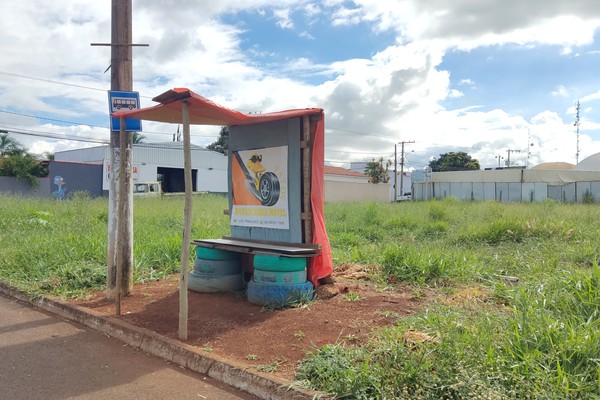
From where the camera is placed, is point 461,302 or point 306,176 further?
point 306,176

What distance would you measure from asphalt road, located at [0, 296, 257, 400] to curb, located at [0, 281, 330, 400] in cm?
7

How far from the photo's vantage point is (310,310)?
5.64 meters

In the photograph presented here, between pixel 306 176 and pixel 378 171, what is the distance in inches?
2248

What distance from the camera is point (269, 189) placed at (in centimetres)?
683

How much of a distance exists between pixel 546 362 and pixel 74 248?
8.19 metres

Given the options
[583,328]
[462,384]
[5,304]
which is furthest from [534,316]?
[5,304]

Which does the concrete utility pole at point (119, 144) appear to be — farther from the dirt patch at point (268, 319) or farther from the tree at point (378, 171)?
the tree at point (378, 171)

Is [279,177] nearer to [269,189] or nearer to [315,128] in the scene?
[269,189]

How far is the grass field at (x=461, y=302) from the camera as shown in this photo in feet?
11.1

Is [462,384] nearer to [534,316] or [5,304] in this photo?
[534,316]

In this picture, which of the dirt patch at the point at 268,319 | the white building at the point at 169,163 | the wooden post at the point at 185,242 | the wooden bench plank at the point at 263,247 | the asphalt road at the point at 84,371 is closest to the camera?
the asphalt road at the point at 84,371

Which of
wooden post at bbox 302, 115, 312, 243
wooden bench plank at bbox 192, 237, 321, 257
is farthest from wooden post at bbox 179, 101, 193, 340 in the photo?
wooden post at bbox 302, 115, 312, 243

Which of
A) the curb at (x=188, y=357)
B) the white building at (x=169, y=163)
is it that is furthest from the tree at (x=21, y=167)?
the curb at (x=188, y=357)

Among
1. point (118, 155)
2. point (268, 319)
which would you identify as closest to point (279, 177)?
point (268, 319)
